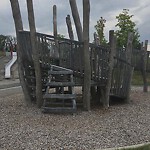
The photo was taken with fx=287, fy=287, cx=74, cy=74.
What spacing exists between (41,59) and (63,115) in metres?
1.82

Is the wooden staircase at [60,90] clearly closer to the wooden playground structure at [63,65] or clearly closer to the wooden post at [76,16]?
the wooden playground structure at [63,65]

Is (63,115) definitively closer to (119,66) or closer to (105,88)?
(105,88)

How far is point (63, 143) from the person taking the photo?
4.94 meters

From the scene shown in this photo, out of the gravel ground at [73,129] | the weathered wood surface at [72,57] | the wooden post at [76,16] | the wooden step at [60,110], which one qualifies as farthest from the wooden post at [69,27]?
the wooden step at [60,110]

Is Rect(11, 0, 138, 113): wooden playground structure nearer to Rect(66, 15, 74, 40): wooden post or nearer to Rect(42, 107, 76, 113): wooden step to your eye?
Rect(42, 107, 76, 113): wooden step

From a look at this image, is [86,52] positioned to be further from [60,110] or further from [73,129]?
[73,129]

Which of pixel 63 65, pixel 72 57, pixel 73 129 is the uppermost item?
pixel 72 57

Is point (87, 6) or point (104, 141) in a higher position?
point (87, 6)

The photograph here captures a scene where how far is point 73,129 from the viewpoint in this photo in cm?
576

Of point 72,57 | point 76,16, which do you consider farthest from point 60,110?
point 76,16

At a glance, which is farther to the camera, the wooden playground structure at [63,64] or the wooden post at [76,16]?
the wooden post at [76,16]

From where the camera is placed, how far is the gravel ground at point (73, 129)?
16.2 ft

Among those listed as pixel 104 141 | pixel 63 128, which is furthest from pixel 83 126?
pixel 104 141

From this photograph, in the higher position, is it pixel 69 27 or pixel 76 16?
pixel 76 16
